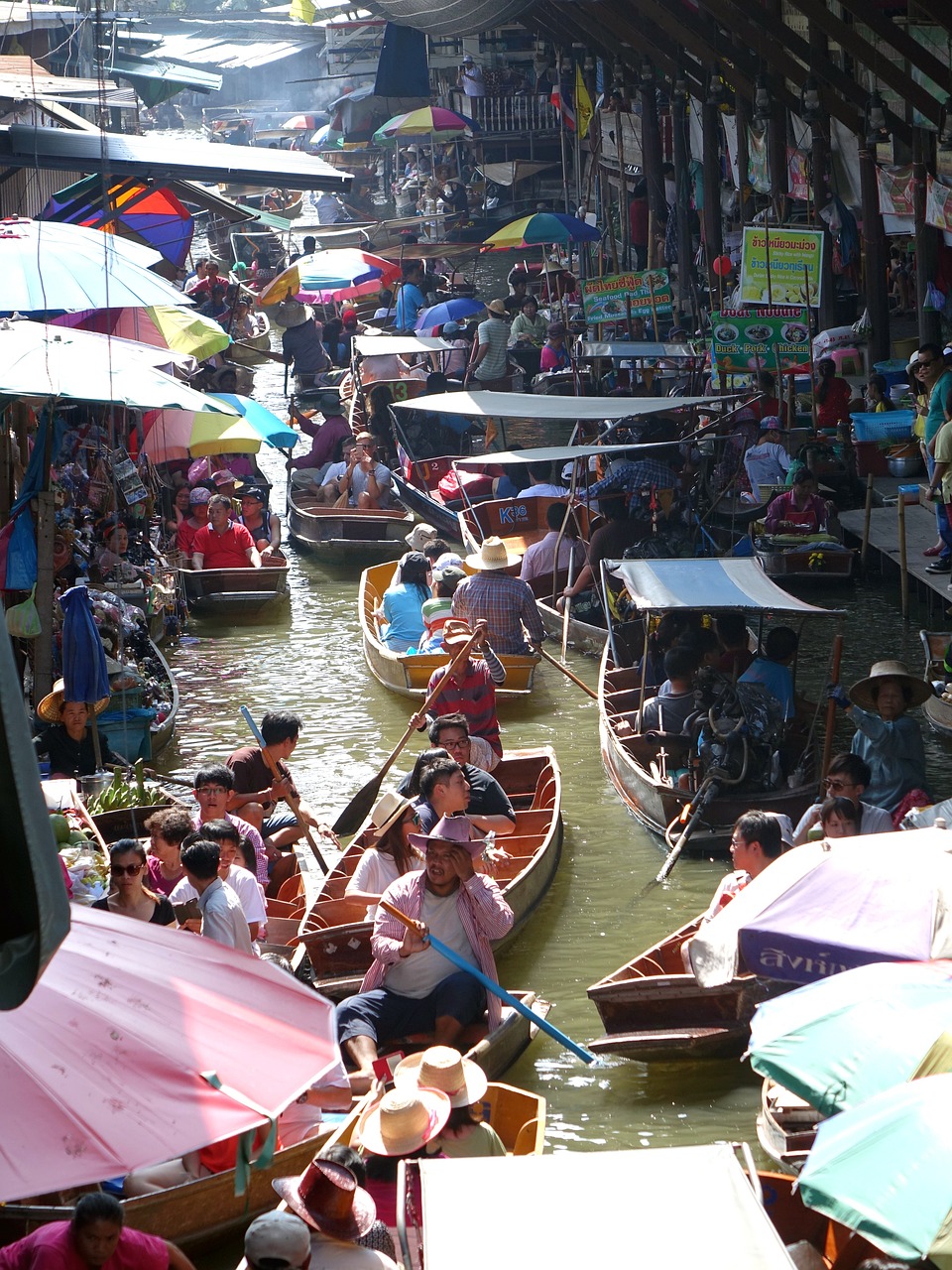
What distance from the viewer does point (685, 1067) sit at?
7602 millimetres

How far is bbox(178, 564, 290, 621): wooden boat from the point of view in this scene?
15.5m

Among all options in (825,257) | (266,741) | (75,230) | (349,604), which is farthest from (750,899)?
(825,257)

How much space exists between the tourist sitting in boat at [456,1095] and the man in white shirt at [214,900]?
0.98 meters

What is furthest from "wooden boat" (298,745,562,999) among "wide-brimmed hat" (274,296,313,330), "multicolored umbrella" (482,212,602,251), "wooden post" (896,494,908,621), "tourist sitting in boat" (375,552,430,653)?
"multicolored umbrella" (482,212,602,251)

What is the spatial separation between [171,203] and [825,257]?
820cm

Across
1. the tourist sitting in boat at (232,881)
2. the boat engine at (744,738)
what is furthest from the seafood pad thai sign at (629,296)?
the tourist sitting in boat at (232,881)

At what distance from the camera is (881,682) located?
8.98 metres

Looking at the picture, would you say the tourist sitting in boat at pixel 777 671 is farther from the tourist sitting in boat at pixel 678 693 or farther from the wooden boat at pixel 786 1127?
the wooden boat at pixel 786 1127

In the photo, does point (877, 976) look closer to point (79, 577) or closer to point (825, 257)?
point (79, 577)

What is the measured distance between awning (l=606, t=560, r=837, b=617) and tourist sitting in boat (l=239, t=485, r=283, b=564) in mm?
6336

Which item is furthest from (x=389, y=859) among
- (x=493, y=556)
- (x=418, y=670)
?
(x=418, y=670)

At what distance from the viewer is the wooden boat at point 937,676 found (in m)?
11.0

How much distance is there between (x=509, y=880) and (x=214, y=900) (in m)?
2.74

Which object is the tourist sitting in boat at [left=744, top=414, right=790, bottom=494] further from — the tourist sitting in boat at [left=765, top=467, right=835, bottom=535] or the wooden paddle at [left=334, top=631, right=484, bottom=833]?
the wooden paddle at [left=334, top=631, right=484, bottom=833]
